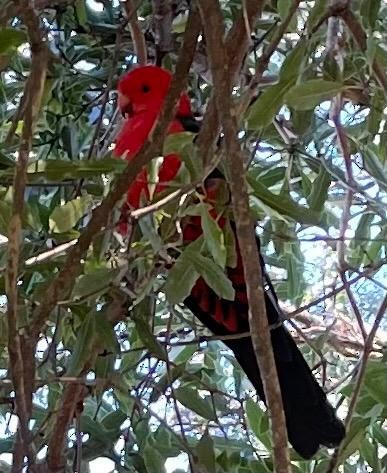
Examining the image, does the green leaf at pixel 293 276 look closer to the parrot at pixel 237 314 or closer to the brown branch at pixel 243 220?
the parrot at pixel 237 314

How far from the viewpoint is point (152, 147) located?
71 centimetres

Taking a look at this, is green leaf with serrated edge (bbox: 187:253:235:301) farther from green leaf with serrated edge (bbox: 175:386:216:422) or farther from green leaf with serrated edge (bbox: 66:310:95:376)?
green leaf with serrated edge (bbox: 175:386:216:422)

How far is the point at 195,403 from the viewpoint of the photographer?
1013 mm

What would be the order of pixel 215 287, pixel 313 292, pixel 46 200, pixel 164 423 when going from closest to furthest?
pixel 215 287, pixel 164 423, pixel 46 200, pixel 313 292

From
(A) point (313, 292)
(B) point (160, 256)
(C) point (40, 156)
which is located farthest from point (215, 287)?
(A) point (313, 292)

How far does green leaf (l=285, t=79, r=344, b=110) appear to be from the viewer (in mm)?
732

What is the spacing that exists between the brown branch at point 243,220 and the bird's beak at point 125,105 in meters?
0.67

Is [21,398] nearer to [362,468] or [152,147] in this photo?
[152,147]

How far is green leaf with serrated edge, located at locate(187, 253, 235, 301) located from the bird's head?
20.4 inches

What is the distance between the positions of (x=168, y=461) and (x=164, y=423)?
18 cm

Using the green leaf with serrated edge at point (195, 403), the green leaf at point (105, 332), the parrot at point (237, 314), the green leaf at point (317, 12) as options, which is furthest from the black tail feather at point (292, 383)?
the green leaf at point (317, 12)

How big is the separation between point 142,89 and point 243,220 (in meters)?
0.66

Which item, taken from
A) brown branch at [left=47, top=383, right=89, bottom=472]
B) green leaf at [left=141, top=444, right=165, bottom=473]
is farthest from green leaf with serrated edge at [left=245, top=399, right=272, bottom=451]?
brown branch at [left=47, top=383, right=89, bottom=472]

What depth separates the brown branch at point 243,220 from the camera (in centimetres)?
65
